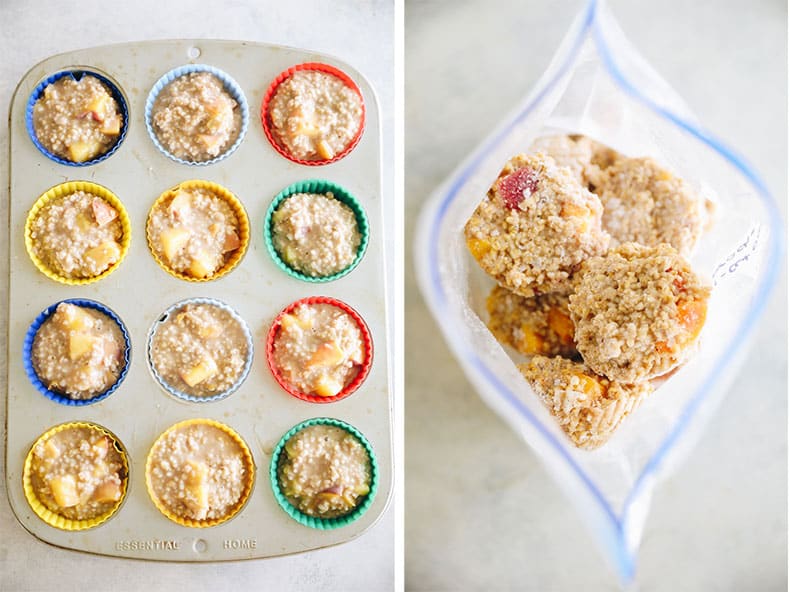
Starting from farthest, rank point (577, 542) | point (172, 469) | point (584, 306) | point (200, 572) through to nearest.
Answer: point (577, 542)
point (200, 572)
point (172, 469)
point (584, 306)

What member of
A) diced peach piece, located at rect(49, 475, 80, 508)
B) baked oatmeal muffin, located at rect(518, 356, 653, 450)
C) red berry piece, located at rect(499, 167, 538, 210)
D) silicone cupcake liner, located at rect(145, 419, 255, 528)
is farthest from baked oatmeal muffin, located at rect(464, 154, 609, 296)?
diced peach piece, located at rect(49, 475, 80, 508)

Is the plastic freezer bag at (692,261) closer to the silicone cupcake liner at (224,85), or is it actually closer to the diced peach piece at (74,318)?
the silicone cupcake liner at (224,85)

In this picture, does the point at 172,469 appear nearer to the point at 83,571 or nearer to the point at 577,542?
the point at 83,571

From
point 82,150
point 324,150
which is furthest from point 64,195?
point 324,150

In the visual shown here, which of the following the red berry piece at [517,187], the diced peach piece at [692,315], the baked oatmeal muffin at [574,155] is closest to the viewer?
the diced peach piece at [692,315]

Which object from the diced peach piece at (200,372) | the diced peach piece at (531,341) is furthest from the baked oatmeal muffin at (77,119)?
the diced peach piece at (531,341)

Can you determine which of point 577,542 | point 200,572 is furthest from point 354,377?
point 577,542

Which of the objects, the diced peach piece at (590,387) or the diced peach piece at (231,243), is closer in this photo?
the diced peach piece at (590,387)
